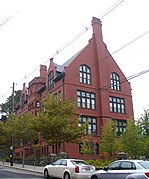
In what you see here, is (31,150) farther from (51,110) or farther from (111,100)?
(51,110)

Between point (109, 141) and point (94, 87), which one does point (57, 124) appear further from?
point (94, 87)

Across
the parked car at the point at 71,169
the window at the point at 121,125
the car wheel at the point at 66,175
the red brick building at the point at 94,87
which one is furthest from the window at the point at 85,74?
the car wheel at the point at 66,175

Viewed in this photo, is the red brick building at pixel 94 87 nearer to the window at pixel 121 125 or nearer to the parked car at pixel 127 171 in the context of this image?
the window at pixel 121 125

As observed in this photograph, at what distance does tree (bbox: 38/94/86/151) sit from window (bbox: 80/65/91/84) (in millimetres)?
15079

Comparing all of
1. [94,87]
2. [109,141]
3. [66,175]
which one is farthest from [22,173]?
[94,87]

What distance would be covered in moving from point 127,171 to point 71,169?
5898 millimetres

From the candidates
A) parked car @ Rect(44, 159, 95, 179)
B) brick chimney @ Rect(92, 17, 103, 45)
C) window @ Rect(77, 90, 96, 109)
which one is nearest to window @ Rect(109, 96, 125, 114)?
window @ Rect(77, 90, 96, 109)

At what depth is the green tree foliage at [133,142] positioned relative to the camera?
29000 mm

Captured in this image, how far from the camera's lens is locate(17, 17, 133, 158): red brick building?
42.4 meters

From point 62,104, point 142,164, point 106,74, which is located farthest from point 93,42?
point 142,164

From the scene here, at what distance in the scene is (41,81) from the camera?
54.5 m

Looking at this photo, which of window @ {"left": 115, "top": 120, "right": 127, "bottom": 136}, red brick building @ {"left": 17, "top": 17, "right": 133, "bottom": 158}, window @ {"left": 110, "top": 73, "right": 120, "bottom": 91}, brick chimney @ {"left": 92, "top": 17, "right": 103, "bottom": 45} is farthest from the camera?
brick chimney @ {"left": 92, "top": 17, "right": 103, "bottom": 45}

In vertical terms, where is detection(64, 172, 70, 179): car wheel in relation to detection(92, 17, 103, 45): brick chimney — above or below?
below

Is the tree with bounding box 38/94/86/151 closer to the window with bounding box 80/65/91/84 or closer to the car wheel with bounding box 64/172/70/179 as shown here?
the car wheel with bounding box 64/172/70/179
